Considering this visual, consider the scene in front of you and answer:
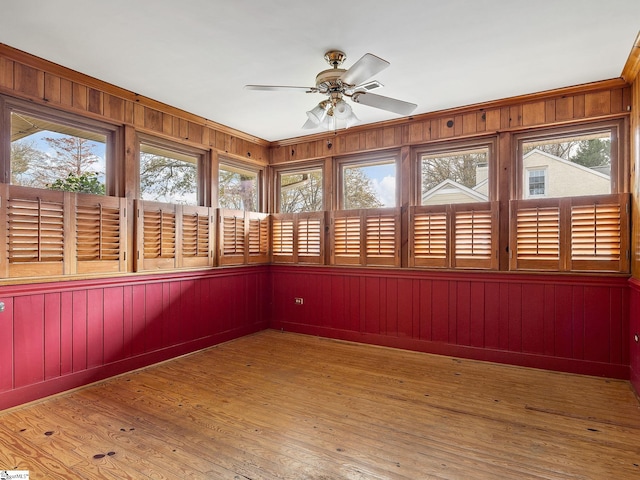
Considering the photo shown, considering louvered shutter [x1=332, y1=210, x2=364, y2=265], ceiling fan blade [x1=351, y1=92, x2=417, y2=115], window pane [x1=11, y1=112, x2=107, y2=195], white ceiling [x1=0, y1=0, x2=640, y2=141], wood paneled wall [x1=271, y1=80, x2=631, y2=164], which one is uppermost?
white ceiling [x1=0, y1=0, x2=640, y2=141]

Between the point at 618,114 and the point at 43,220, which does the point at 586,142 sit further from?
the point at 43,220

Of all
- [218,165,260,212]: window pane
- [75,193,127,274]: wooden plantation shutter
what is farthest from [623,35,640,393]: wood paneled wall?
[75,193,127,274]: wooden plantation shutter

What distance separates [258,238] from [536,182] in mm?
3231

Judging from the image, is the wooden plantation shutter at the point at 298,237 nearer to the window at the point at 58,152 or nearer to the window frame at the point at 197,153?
the window frame at the point at 197,153

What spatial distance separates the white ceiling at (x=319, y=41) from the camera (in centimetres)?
219

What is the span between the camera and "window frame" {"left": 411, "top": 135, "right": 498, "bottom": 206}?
3738mm

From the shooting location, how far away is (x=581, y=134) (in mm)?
3396

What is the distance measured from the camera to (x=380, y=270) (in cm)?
427

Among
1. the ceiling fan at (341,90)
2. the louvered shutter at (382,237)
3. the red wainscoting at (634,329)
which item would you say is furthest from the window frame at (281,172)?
the red wainscoting at (634,329)

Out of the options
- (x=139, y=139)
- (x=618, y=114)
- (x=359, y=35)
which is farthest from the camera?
(x=139, y=139)

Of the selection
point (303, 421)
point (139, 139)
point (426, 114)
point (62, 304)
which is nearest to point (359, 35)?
point (426, 114)

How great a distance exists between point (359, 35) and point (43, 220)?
104 inches

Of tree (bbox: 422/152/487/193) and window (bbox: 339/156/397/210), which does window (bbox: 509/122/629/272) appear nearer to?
tree (bbox: 422/152/487/193)

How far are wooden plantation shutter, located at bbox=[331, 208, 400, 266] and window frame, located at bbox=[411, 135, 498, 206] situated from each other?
1.07 ft
